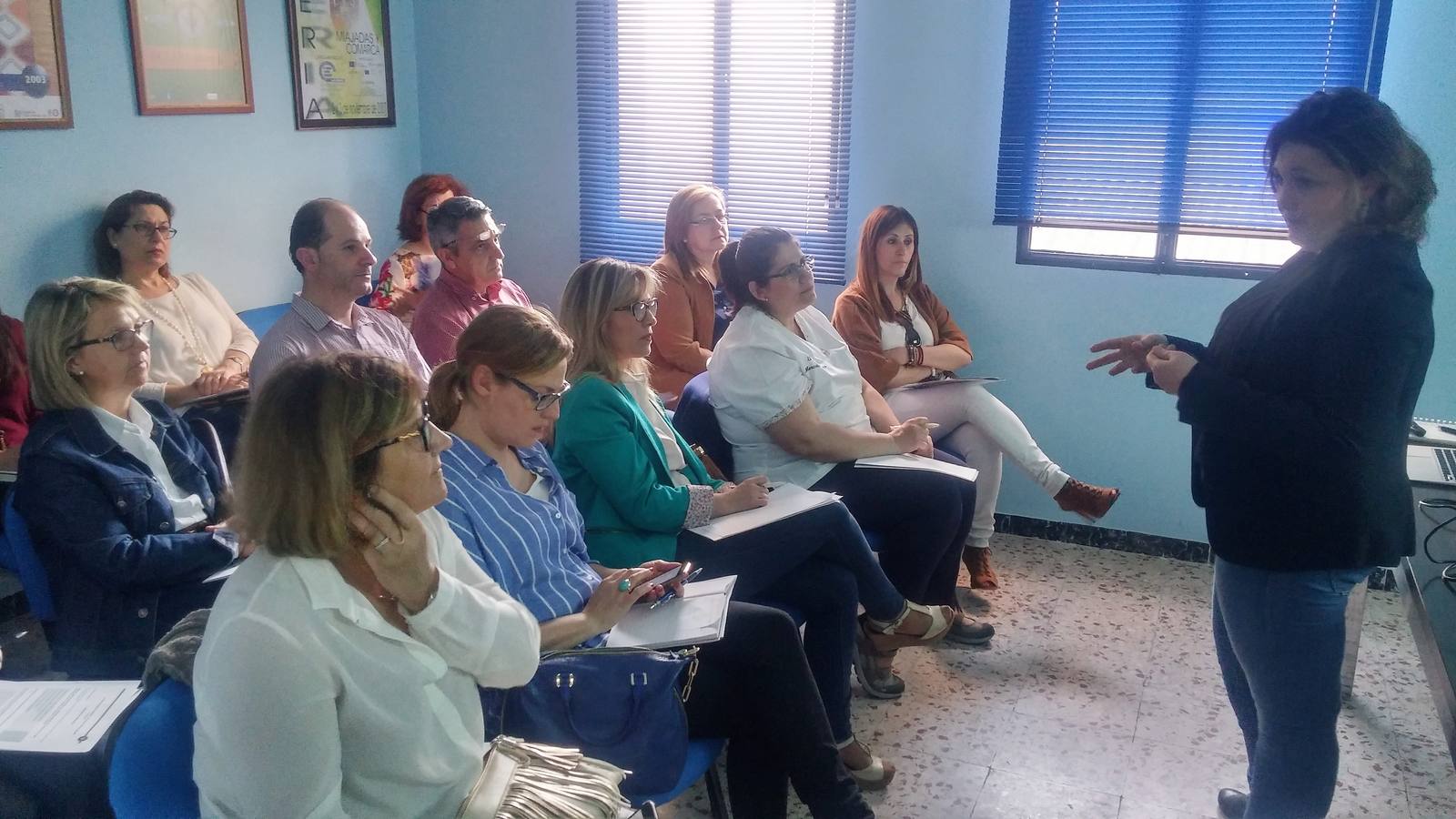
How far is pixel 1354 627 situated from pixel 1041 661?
2.68 feet

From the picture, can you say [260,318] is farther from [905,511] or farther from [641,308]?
[905,511]

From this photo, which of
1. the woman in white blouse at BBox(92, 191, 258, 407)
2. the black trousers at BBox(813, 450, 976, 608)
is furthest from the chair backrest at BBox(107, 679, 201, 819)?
the woman in white blouse at BBox(92, 191, 258, 407)

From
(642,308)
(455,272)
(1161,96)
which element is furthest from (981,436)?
(455,272)

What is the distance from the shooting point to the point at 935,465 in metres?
2.96

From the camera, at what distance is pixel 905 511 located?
2.90 metres

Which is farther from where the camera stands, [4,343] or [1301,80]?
[1301,80]

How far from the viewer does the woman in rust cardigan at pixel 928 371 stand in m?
3.48

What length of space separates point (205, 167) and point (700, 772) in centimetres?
305

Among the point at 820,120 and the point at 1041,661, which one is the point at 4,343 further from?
the point at 1041,661

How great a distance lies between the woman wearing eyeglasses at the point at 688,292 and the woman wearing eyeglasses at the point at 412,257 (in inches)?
35.1

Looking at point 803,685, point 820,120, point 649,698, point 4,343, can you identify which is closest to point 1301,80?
point 820,120

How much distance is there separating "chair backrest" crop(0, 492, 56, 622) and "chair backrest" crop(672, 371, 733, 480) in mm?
1504

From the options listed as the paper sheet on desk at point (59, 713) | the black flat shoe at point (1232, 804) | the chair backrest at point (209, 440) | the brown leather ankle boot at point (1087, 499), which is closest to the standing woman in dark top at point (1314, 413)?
the black flat shoe at point (1232, 804)

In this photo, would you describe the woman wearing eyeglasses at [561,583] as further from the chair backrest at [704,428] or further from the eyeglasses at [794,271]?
the eyeglasses at [794,271]
